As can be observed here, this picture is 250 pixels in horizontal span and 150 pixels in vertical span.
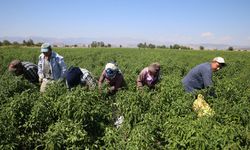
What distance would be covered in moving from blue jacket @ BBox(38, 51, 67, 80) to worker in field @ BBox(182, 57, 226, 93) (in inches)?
106

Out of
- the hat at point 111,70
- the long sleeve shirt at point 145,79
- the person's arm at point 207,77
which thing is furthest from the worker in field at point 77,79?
the person's arm at point 207,77

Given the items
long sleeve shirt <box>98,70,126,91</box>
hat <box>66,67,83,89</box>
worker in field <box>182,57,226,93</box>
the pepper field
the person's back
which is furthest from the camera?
the person's back

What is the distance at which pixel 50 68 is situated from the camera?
25.9 feet

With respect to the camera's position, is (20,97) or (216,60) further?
(216,60)

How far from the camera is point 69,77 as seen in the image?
7.21 m

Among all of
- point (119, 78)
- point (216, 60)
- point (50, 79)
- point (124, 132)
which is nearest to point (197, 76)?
point (216, 60)

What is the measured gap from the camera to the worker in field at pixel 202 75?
272 inches

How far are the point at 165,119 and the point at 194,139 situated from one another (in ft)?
4.23

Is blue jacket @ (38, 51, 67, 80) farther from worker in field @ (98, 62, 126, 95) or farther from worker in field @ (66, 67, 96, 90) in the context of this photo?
A: worker in field @ (98, 62, 126, 95)

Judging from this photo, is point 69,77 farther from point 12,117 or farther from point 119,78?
point 12,117

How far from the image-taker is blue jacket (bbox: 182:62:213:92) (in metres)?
6.93

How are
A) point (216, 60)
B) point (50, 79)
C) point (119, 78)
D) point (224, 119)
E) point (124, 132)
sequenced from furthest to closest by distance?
point (50, 79), point (119, 78), point (216, 60), point (224, 119), point (124, 132)

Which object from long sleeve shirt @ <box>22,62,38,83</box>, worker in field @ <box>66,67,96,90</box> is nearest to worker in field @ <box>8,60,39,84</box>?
long sleeve shirt @ <box>22,62,38,83</box>

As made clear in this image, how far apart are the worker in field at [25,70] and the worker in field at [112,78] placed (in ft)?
6.18
